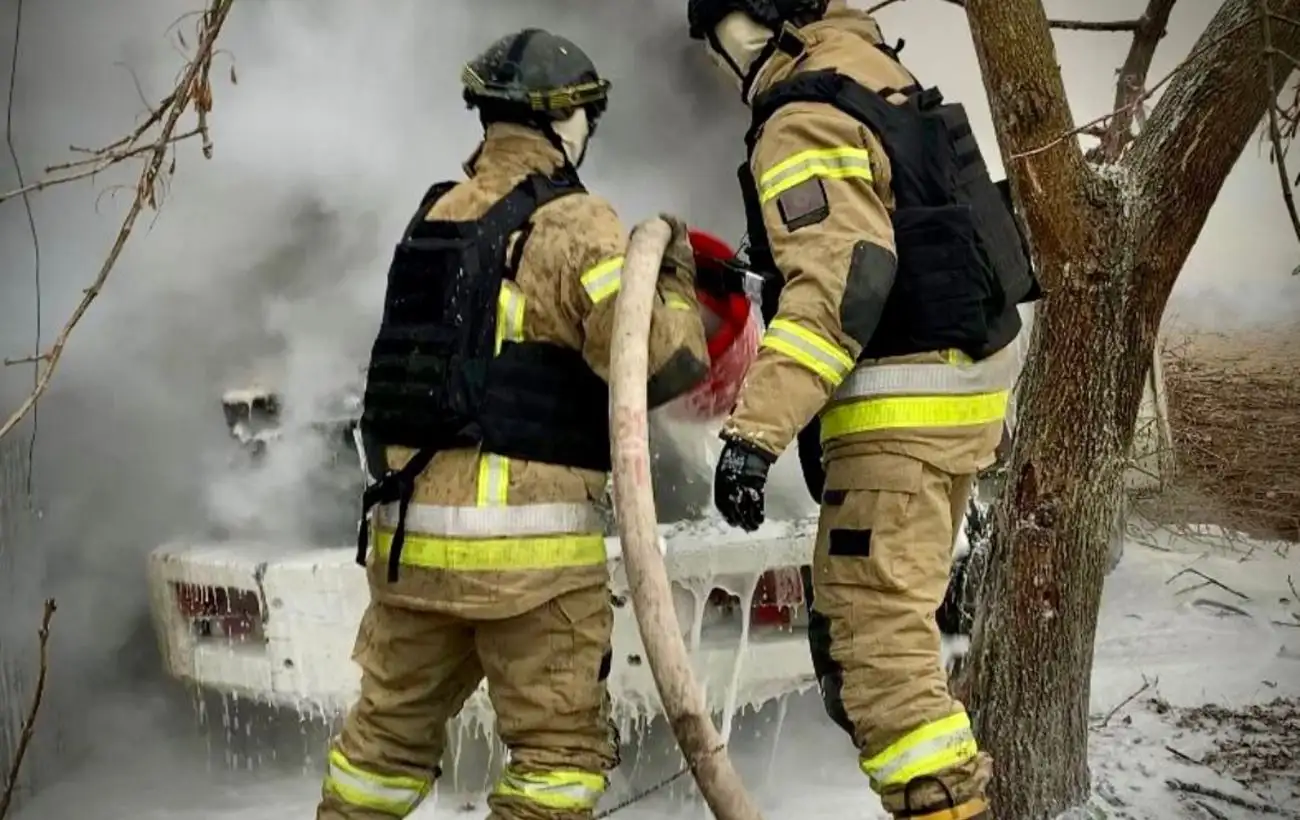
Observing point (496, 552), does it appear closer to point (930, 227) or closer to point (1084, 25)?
point (930, 227)

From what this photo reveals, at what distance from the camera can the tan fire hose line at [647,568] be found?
6.61 feet

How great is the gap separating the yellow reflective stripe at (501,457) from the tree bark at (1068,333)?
136 cm

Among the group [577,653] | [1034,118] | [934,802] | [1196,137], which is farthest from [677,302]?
A: [1196,137]

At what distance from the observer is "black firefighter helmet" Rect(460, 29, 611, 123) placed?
225 centimetres

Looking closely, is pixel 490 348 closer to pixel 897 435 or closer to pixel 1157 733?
pixel 897 435

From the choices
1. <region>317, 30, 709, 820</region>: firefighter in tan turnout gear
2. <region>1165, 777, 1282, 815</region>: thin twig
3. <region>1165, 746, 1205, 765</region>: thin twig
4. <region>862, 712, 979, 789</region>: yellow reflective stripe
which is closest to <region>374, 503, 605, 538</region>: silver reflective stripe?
<region>317, 30, 709, 820</region>: firefighter in tan turnout gear

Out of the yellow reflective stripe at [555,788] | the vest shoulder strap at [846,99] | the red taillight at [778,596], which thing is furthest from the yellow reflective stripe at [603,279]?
the red taillight at [778,596]

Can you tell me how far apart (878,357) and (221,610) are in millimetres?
1966

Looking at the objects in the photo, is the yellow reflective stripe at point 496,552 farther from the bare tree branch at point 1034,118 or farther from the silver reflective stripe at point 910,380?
the bare tree branch at point 1034,118

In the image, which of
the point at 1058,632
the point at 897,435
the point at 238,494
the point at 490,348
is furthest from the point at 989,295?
the point at 238,494

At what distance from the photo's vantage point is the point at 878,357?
84.3 inches

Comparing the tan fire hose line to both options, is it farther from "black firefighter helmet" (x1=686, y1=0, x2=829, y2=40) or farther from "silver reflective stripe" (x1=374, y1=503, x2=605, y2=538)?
"black firefighter helmet" (x1=686, y1=0, x2=829, y2=40)

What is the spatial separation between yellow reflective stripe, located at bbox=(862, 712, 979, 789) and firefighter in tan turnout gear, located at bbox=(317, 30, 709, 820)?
1.74 ft

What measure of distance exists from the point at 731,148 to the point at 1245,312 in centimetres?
193
